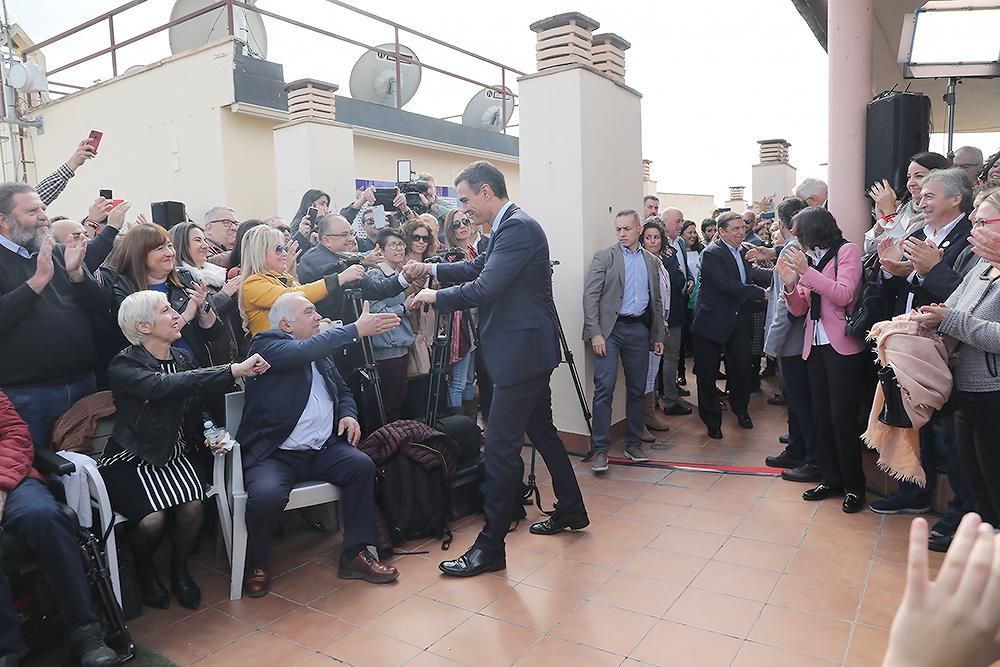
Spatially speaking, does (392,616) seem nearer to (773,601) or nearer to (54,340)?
(773,601)

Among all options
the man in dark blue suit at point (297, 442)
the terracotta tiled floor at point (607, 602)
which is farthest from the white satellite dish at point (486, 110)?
the terracotta tiled floor at point (607, 602)

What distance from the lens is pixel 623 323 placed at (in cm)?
487

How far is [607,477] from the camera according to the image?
182 inches

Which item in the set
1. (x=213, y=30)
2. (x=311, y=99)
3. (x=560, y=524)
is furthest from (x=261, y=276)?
(x=213, y=30)

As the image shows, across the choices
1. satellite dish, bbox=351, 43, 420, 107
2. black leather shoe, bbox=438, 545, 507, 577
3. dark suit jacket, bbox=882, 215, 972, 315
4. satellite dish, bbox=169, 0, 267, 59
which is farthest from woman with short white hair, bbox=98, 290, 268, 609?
satellite dish, bbox=351, 43, 420, 107

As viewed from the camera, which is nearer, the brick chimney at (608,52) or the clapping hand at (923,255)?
the clapping hand at (923,255)

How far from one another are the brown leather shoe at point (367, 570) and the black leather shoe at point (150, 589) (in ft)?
2.52

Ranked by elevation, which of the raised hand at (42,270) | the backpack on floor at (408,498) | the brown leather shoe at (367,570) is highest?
the raised hand at (42,270)

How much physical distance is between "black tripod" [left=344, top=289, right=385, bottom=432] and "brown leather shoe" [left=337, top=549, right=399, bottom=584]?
0.83 meters

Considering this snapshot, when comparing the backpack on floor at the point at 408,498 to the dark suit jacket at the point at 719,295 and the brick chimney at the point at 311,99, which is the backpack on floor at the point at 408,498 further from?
the brick chimney at the point at 311,99

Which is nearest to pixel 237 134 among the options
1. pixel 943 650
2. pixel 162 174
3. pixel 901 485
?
pixel 162 174

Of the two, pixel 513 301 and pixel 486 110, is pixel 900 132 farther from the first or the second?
pixel 486 110

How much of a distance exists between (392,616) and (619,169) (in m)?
3.78

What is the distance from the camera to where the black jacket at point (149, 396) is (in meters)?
2.93
